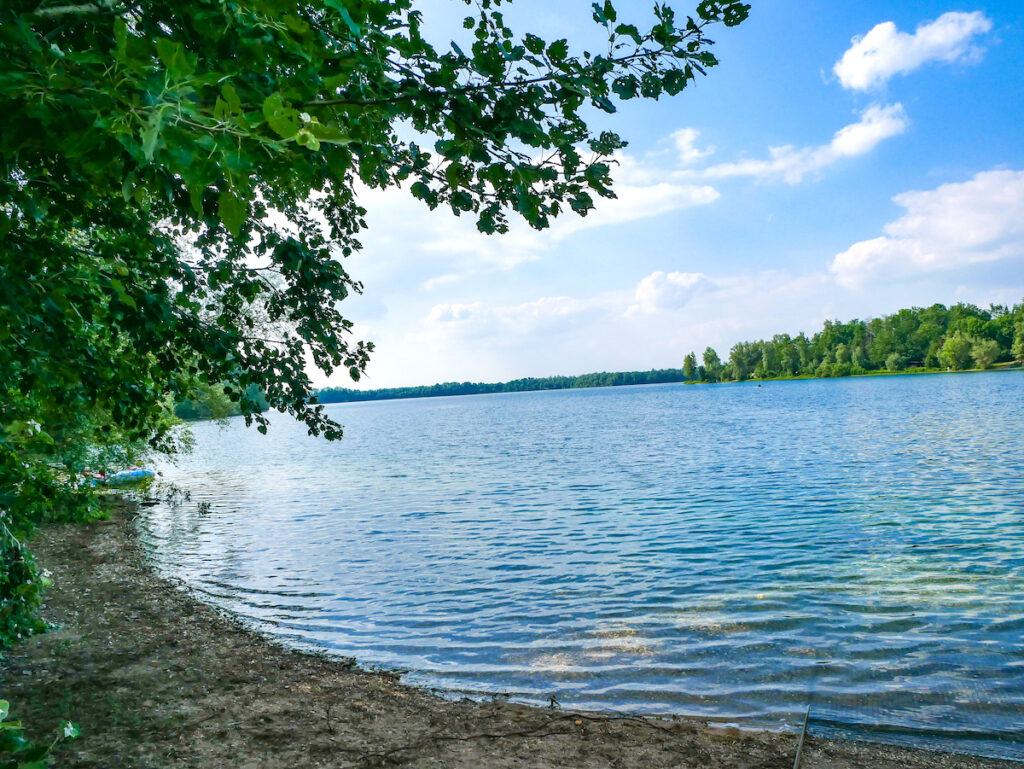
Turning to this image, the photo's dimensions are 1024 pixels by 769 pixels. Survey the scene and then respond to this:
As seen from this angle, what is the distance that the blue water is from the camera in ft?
26.3

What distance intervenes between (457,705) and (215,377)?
4639 mm

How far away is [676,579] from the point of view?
502 inches

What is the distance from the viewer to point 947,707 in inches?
281

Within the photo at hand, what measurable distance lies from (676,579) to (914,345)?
196 m

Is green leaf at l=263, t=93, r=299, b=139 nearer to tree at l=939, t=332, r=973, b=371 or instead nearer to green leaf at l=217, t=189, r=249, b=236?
green leaf at l=217, t=189, r=249, b=236

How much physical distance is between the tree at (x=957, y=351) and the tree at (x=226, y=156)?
178m

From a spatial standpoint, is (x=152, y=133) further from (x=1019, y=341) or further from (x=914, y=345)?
(x=914, y=345)

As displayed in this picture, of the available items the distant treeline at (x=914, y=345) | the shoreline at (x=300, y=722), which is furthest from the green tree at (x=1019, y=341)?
the shoreline at (x=300, y=722)

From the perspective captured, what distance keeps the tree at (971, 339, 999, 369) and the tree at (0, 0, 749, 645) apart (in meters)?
175

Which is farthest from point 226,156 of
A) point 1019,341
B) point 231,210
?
point 1019,341

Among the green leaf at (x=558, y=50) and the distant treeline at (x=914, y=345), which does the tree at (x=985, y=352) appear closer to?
the distant treeline at (x=914, y=345)

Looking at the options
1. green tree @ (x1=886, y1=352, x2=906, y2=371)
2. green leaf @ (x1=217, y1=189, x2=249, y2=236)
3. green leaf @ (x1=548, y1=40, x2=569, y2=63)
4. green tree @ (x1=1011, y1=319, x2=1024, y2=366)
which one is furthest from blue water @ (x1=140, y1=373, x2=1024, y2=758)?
green tree @ (x1=886, y1=352, x2=906, y2=371)

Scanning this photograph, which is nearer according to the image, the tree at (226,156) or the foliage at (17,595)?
the tree at (226,156)

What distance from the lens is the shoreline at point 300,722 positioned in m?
5.88
